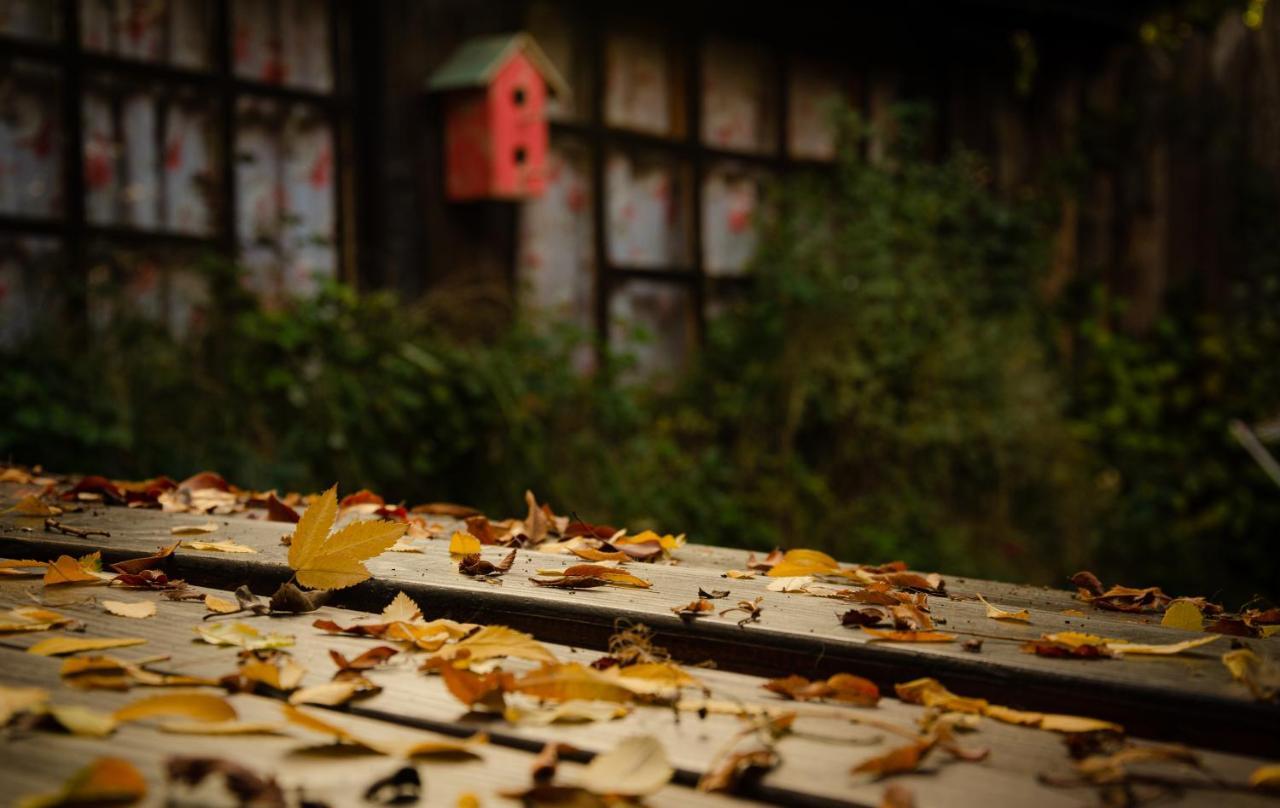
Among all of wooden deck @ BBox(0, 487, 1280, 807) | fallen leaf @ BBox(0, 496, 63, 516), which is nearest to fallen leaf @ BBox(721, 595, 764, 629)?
wooden deck @ BBox(0, 487, 1280, 807)

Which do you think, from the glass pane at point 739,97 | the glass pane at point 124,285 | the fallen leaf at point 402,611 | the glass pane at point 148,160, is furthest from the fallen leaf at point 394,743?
the glass pane at point 739,97

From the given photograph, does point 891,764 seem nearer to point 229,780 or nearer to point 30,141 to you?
point 229,780

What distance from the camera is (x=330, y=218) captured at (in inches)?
197

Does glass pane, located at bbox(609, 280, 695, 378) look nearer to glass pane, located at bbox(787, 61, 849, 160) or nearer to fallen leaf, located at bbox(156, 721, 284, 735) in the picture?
glass pane, located at bbox(787, 61, 849, 160)

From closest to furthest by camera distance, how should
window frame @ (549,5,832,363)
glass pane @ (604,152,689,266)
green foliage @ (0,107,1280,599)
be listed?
1. green foliage @ (0,107,1280,599)
2. window frame @ (549,5,832,363)
3. glass pane @ (604,152,689,266)

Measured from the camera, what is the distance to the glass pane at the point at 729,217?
6301 mm

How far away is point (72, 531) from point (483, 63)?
11.7 ft

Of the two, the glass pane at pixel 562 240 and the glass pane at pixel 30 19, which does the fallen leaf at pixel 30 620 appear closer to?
the glass pane at pixel 30 19

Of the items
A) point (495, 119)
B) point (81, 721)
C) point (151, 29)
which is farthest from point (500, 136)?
point (81, 721)

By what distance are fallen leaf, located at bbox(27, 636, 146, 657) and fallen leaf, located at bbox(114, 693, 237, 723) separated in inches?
8.5

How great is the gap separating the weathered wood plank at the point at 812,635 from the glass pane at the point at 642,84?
181 inches

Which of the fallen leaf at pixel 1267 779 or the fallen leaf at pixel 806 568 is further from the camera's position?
the fallen leaf at pixel 806 568

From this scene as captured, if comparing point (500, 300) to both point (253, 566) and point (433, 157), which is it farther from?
point (253, 566)

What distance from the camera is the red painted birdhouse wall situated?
4887 mm
